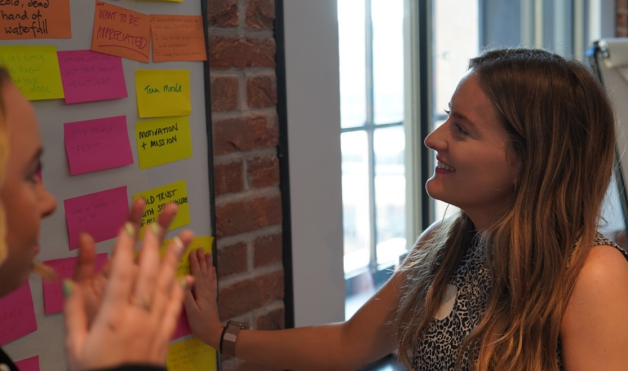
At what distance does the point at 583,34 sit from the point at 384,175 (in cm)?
175

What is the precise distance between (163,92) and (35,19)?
1.03 ft

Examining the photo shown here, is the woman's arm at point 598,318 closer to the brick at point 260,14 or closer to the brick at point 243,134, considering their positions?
the brick at point 243,134

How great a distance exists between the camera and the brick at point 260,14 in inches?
62.1

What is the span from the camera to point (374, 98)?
2486 mm

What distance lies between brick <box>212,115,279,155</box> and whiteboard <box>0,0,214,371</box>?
7 cm

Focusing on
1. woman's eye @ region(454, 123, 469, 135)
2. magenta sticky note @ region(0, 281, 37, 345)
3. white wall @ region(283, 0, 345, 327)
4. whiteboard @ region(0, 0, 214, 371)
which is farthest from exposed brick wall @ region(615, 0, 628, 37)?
magenta sticky note @ region(0, 281, 37, 345)

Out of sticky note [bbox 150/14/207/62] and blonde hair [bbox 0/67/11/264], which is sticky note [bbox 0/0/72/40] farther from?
blonde hair [bbox 0/67/11/264]

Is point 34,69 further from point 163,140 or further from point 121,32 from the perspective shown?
point 163,140

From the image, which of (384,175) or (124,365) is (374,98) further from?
(124,365)

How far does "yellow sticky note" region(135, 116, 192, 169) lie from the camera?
4.53 feet

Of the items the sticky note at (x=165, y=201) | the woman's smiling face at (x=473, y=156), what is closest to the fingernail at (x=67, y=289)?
the sticky note at (x=165, y=201)

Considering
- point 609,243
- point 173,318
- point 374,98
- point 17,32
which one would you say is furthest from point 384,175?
point 173,318

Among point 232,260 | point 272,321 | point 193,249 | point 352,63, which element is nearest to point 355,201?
point 352,63

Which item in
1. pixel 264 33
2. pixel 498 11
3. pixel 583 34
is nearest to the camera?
pixel 264 33
